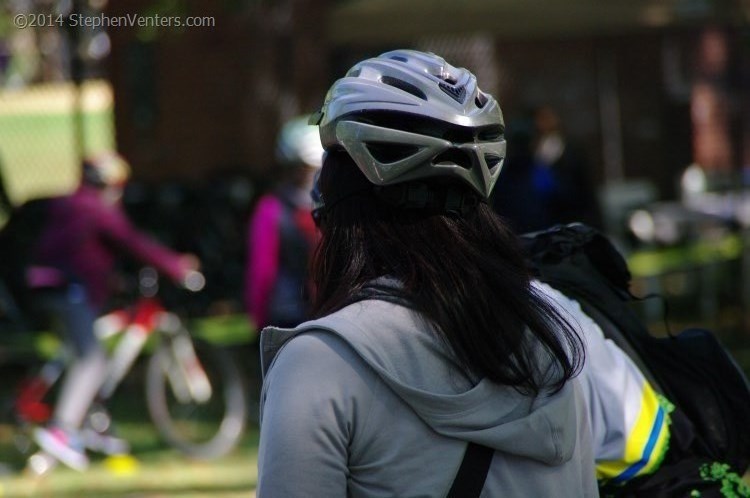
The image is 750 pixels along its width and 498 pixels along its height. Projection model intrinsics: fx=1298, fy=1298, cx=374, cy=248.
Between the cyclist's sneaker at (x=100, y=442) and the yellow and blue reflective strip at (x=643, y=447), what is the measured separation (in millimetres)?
6001

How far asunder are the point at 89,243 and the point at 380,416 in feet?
20.4

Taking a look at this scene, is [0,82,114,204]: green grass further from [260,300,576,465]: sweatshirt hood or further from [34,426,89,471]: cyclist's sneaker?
[260,300,576,465]: sweatshirt hood

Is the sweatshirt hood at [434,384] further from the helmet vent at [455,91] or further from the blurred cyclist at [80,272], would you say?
the blurred cyclist at [80,272]

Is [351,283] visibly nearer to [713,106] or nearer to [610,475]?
[610,475]

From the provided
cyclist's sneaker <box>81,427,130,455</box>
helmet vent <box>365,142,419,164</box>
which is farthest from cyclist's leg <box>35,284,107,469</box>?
helmet vent <box>365,142,419,164</box>

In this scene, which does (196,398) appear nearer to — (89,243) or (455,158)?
(89,243)

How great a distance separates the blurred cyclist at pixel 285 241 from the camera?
21.5 ft

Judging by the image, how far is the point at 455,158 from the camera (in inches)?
75.9

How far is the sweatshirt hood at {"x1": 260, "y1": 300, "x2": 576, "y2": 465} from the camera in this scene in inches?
71.4

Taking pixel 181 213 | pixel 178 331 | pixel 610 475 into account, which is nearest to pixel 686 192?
pixel 181 213

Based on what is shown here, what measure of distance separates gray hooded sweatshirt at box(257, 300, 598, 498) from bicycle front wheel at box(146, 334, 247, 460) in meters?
6.27

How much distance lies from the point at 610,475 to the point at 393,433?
716mm

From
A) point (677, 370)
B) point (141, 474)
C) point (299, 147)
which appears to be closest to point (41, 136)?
point (141, 474)

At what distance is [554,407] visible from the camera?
1937mm
